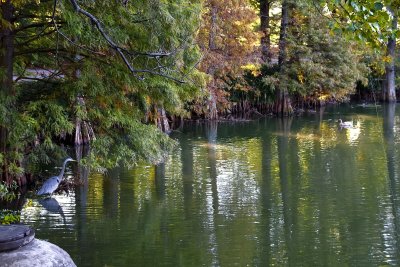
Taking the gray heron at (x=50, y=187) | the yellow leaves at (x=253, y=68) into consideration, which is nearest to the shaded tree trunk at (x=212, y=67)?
the yellow leaves at (x=253, y=68)

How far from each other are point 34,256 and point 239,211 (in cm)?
505

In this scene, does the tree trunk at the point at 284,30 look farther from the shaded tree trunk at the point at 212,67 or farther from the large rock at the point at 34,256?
the large rock at the point at 34,256

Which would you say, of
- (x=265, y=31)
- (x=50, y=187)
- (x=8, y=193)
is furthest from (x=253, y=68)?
(x=8, y=193)

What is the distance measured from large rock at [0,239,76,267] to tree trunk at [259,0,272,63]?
65.5ft

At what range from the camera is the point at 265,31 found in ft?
81.5

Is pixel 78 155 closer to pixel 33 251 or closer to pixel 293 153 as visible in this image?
pixel 293 153

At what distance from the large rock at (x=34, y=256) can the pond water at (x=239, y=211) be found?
2468mm

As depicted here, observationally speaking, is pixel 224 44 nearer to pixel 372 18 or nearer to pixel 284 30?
pixel 284 30

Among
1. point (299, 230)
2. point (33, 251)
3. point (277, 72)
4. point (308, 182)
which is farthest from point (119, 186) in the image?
point (277, 72)

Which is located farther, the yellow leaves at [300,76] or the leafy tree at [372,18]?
the yellow leaves at [300,76]

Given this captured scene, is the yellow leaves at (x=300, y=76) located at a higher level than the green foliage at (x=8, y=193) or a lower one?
higher

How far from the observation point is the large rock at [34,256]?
155 inches

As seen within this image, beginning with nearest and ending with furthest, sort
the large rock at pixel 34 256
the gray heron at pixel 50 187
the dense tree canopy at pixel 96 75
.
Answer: the large rock at pixel 34 256 < the dense tree canopy at pixel 96 75 < the gray heron at pixel 50 187

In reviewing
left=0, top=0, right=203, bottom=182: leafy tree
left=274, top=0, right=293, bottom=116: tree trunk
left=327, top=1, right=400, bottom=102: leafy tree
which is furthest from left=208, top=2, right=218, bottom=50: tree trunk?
→ left=327, top=1, right=400, bottom=102: leafy tree
